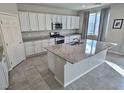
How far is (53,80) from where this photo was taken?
7.66 ft

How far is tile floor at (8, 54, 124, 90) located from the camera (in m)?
2.07

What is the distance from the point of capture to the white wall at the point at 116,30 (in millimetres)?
3909

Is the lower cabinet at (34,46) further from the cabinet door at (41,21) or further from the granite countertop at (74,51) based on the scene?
the granite countertop at (74,51)

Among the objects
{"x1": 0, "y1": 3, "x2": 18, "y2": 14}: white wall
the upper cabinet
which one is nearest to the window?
the upper cabinet

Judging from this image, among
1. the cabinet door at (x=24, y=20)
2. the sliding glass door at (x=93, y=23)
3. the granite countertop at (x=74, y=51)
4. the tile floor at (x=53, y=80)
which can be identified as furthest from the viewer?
the sliding glass door at (x=93, y=23)

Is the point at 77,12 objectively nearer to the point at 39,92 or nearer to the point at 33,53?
the point at 33,53

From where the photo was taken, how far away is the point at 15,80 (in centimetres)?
232

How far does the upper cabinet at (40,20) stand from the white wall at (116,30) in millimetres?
2413

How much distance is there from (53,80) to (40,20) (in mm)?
3122

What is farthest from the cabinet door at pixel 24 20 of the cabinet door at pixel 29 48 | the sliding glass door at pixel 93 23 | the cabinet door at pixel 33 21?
the sliding glass door at pixel 93 23

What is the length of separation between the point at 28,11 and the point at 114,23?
449 centimetres

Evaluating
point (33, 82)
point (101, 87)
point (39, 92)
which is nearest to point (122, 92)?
point (101, 87)

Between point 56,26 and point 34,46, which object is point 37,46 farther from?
point 56,26

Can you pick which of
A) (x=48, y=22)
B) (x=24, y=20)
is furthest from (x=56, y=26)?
(x=24, y=20)
